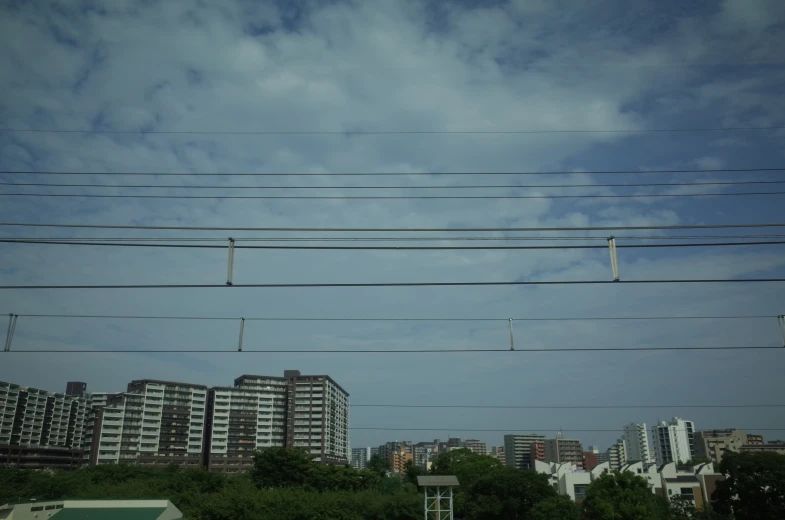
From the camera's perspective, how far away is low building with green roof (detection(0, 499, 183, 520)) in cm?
2052

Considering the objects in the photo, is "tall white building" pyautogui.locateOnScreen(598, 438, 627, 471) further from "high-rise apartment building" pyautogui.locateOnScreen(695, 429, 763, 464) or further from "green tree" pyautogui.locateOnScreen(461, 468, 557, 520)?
"green tree" pyautogui.locateOnScreen(461, 468, 557, 520)

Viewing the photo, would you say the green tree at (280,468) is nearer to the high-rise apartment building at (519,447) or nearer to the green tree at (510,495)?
the green tree at (510,495)

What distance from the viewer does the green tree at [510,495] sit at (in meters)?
32.7

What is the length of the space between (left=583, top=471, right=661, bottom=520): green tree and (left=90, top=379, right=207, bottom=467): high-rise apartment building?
203 ft

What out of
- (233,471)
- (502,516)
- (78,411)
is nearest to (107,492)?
(502,516)

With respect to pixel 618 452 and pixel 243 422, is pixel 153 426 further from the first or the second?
pixel 618 452

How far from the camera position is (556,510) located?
29.7 m

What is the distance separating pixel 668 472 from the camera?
4753 centimetres

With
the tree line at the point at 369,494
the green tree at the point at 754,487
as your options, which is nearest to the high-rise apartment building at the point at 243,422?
the tree line at the point at 369,494

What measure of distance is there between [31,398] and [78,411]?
12.8 meters

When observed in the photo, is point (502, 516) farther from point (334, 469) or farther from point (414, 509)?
point (334, 469)

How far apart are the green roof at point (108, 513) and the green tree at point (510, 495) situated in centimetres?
1880

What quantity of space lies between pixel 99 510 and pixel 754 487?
99.1ft

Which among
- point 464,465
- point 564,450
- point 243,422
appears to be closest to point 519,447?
point 564,450
